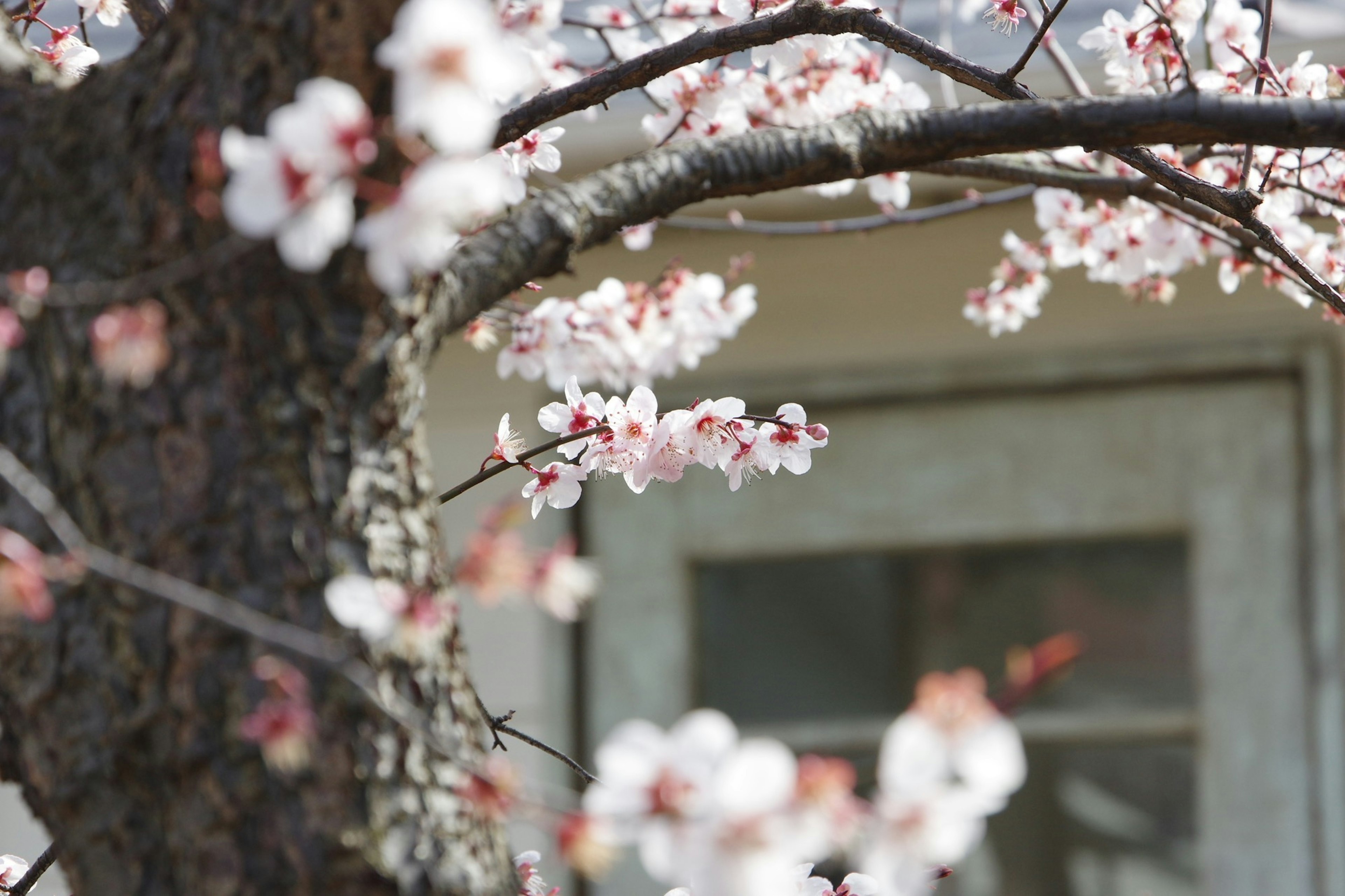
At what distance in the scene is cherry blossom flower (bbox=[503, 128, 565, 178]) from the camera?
1.27 metres

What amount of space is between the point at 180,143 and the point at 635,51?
3.46ft

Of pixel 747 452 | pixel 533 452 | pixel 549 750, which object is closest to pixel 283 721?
pixel 549 750

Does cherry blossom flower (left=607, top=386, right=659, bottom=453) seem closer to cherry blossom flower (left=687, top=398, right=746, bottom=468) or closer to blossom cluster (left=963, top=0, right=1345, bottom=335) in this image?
cherry blossom flower (left=687, top=398, right=746, bottom=468)

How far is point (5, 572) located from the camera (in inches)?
19.7

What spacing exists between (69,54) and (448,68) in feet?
3.31

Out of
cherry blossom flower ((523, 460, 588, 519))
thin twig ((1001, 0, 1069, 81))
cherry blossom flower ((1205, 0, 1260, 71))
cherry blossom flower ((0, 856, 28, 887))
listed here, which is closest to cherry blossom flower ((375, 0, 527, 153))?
thin twig ((1001, 0, 1069, 81))

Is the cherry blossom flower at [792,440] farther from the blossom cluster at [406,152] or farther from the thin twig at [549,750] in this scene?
the blossom cluster at [406,152]

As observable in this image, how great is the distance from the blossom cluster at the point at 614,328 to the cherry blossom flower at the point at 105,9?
49cm

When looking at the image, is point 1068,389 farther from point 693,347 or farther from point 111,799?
point 111,799

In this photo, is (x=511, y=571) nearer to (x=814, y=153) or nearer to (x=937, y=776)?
(x=937, y=776)

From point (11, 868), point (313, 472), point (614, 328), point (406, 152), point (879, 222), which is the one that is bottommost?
point (11, 868)

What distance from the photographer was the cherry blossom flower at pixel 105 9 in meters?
1.26

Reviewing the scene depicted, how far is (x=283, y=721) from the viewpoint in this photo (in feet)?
1.56

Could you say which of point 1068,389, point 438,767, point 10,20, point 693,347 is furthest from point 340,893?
point 1068,389
